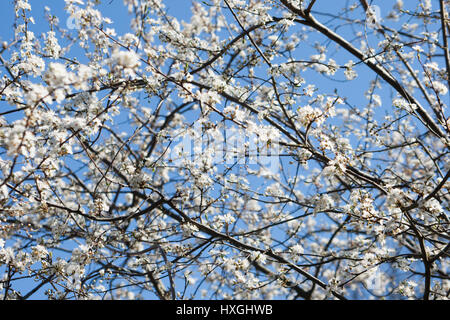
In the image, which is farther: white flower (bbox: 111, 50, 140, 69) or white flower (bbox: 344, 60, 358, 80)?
white flower (bbox: 344, 60, 358, 80)

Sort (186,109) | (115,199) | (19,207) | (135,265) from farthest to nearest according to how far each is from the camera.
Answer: (186,109), (115,199), (135,265), (19,207)

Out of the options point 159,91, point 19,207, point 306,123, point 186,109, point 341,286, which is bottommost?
point 341,286

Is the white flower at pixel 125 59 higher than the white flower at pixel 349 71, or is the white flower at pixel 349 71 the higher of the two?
the white flower at pixel 349 71

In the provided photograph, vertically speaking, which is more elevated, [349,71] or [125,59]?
[349,71]

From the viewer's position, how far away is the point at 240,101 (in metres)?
4.41

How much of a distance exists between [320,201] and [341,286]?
3.02 feet

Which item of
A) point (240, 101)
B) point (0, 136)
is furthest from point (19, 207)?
point (240, 101)

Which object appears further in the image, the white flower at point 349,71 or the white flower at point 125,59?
the white flower at point 349,71

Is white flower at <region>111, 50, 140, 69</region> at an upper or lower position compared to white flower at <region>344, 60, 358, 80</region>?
lower

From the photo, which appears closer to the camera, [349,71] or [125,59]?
[125,59]
